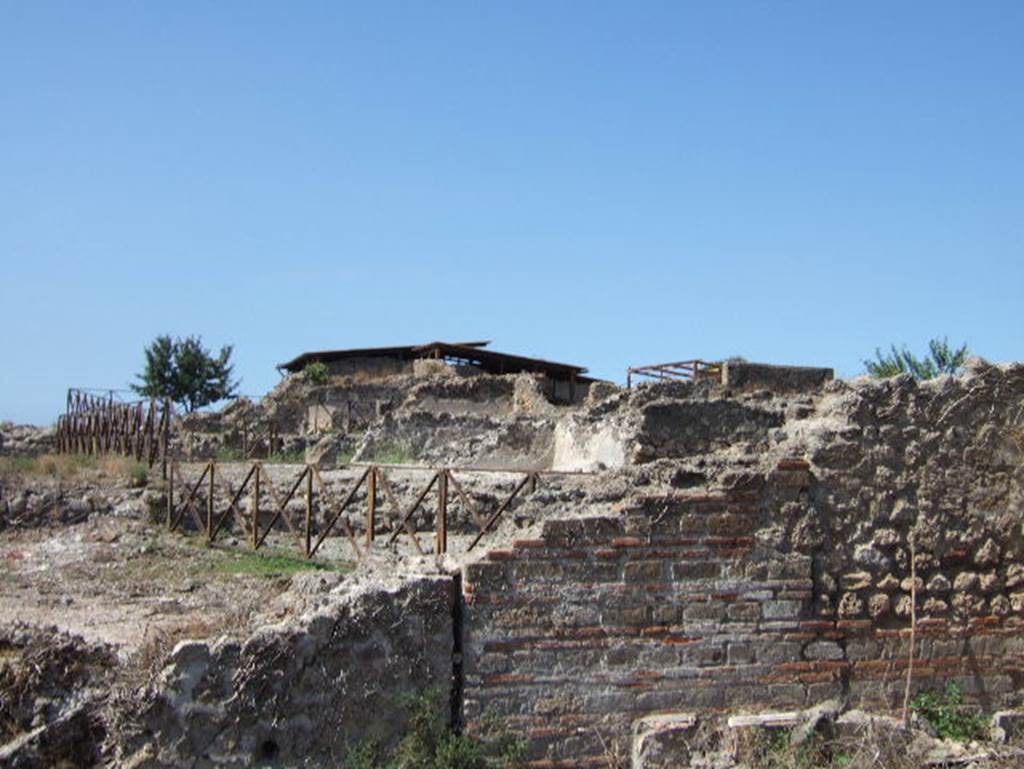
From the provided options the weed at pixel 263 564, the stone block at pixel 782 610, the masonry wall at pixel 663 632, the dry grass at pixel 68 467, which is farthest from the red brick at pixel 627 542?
the dry grass at pixel 68 467

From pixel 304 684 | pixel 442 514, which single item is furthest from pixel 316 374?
pixel 304 684

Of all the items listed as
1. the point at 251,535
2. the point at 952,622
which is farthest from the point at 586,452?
the point at 952,622

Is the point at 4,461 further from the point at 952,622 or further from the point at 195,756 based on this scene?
the point at 952,622

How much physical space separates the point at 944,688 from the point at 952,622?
418mm

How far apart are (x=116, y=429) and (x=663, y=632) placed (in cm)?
1859

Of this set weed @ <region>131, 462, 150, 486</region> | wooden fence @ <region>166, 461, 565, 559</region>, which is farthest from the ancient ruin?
weed @ <region>131, 462, 150, 486</region>

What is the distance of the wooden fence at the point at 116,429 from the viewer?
822 inches

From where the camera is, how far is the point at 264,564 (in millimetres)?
13695

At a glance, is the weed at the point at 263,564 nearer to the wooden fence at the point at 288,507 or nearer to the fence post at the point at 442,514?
the wooden fence at the point at 288,507

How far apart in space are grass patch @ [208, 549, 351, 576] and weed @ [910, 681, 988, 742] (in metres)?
7.32

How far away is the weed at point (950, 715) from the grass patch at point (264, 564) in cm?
A: 732

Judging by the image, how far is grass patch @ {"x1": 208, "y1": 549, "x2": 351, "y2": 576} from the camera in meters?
13.1

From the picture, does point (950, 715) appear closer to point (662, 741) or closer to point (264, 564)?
point (662, 741)

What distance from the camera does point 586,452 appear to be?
59.3 feet
